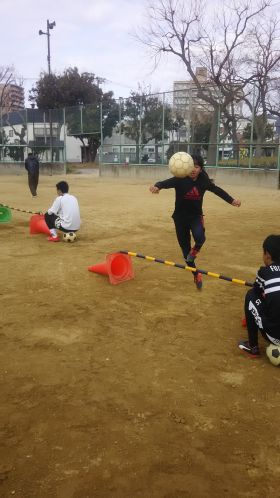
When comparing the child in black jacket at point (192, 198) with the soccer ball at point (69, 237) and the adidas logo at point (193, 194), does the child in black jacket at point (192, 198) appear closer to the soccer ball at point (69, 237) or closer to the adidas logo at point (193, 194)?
the adidas logo at point (193, 194)

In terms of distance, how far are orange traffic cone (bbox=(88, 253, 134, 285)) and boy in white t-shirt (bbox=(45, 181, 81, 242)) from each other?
234 cm

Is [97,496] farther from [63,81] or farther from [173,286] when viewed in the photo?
[63,81]

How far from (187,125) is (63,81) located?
2204 cm

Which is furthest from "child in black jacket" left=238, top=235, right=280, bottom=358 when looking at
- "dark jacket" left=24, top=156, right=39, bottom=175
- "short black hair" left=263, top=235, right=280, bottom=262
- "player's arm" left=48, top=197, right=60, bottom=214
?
"dark jacket" left=24, top=156, right=39, bottom=175

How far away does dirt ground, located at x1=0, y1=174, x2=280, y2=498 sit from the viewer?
238 centimetres

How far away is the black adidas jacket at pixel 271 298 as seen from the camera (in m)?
3.52

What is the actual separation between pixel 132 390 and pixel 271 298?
1.37 meters

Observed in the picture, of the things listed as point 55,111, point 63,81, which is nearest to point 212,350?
point 55,111

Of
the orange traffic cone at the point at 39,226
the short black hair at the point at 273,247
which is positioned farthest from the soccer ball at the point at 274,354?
the orange traffic cone at the point at 39,226

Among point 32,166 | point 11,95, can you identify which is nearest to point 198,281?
point 32,166

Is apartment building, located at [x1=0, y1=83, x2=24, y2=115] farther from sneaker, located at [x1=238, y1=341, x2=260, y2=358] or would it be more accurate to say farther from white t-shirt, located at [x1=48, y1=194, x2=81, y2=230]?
sneaker, located at [x1=238, y1=341, x2=260, y2=358]

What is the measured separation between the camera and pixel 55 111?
105ft

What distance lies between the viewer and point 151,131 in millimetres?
27125

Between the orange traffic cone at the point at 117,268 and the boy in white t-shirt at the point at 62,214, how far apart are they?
2.34 meters
